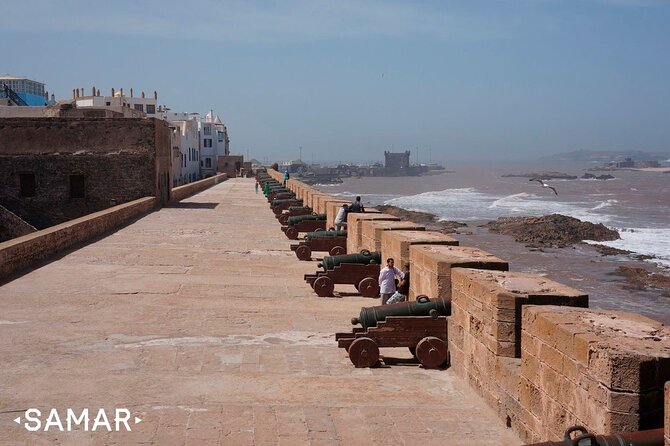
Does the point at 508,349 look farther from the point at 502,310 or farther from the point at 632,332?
the point at 632,332

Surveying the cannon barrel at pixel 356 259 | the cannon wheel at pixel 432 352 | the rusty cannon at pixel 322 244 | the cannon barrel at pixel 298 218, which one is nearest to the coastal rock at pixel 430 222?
the cannon barrel at pixel 298 218

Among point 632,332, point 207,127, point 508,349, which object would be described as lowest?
point 508,349

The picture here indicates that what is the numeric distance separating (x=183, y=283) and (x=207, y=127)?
7105 cm

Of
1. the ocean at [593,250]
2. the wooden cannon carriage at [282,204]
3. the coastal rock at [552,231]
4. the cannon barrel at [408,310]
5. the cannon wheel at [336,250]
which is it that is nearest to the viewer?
the cannon barrel at [408,310]

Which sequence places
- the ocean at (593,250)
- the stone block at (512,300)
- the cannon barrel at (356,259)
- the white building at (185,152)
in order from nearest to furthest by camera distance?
the stone block at (512,300) → the cannon barrel at (356,259) → the ocean at (593,250) → the white building at (185,152)

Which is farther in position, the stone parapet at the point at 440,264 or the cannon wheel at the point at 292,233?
the cannon wheel at the point at 292,233

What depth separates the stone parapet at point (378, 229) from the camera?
10.9 m

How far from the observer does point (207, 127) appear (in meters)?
80.5

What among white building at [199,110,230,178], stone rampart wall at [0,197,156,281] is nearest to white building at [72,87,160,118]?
white building at [199,110,230,178]

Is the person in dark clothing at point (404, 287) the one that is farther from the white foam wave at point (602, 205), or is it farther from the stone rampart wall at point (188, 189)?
the white foam wave at point (602, 205)

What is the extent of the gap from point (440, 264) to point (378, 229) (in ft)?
11.5

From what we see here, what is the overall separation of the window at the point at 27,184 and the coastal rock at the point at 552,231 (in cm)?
1989

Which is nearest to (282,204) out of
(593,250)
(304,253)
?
(304,253)

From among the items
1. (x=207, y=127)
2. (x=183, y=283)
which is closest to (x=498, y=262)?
(x=183, y=283)
